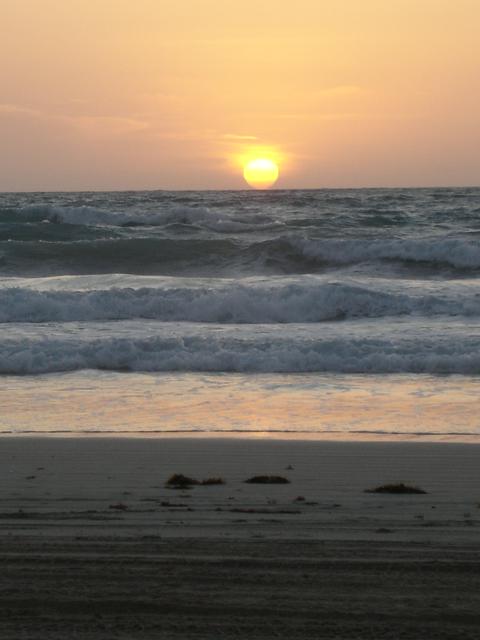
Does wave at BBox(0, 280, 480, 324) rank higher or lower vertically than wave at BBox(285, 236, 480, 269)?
lower

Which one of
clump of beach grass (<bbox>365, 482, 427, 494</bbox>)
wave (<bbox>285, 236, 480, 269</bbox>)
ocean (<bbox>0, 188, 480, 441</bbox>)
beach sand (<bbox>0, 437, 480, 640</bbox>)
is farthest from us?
wave (<bbox>285, 236, 480, 269</bbox>)

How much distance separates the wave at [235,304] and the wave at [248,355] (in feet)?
13.4

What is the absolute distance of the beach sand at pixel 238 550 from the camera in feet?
11.7

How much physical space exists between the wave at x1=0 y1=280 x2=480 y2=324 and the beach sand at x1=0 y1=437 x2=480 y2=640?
427 inches

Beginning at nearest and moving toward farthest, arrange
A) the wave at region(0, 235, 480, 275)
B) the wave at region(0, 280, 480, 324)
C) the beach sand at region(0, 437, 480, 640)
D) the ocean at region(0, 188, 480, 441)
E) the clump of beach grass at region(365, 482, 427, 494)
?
1. the beach sand at region(0, 437, 480, 640)
2. the clump of beach grass at region(365, 482, 427, 494)
3. the ocean at region(0, 188, 480, 441)
4. the wave at region(0, 280, 480, 324)
5. the wave at region(0, 235, 480, 275)

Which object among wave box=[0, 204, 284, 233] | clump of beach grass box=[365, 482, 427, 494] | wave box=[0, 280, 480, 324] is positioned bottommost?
wave box=[0, 280, 480, 324]

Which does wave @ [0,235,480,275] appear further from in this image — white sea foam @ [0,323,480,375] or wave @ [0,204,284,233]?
white sea foam @ [0,323,480,375]

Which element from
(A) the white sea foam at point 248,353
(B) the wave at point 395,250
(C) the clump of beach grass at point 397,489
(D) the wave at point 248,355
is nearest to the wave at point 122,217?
(B) the wave at point 395,250

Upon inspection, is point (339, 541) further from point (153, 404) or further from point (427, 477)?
point (153, 404)

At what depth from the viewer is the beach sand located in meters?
3.56

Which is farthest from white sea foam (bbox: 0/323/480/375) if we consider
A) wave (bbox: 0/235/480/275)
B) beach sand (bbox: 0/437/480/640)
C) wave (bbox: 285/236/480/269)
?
wave (bbox: 0/235/480/275)

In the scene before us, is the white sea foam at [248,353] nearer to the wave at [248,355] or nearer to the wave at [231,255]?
the wave at [248,355]

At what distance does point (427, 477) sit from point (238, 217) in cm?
3354

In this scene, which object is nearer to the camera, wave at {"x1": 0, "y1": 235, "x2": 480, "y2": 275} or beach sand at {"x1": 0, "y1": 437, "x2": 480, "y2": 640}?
beach sand at {"x1": 0, "y1": 437, "x2": 480, "y2": 640}
